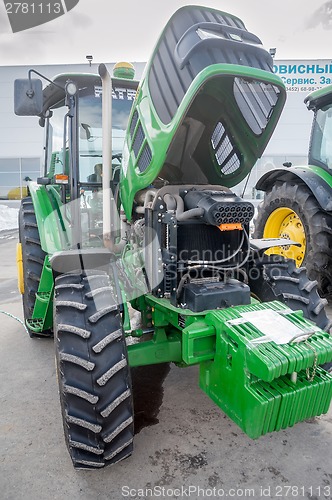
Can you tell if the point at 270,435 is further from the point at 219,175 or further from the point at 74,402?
the point at 219,175

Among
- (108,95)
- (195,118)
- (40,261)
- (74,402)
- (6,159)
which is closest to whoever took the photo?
(74,402)

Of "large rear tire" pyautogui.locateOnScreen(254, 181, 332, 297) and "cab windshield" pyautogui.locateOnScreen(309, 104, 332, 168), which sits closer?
"large rear tire" pyautogui.locateOnScreen(254, 181, 332, 297)

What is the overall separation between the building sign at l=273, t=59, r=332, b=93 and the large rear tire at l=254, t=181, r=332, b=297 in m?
13.5

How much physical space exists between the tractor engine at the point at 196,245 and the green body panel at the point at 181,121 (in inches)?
8.6

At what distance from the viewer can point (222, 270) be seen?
258cm

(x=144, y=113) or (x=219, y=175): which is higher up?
(x=144, y=113)

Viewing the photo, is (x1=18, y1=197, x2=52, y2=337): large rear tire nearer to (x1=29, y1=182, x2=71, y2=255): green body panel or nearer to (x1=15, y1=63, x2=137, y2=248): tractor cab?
(x1=29, y1=182, x2=71, y2=255): green body panel

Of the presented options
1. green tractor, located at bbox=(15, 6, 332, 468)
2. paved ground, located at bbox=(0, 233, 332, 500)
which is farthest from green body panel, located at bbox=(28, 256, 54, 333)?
paved ground, located at bbox=(0, 233, 332, 500)

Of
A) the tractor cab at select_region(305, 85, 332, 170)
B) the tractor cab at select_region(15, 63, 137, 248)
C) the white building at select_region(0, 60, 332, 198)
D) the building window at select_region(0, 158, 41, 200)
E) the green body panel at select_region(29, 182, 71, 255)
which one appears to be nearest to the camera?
the tractor cab at select_region(15, 63, 137, 248)

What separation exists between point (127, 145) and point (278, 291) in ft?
4.58

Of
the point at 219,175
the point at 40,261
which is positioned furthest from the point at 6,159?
the point at 219,175

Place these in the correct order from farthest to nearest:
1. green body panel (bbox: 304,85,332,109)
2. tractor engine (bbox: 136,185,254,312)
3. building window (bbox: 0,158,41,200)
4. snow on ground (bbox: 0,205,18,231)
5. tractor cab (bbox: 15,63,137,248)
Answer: building window (bbox: 0,158,41,200) < snow on ground (bbox: 0,205,18,231) < green body panel (bbox: 304,85,332,109) < tractor cab (bbox: 15,63,137,248) < tractor engine (bbox: 136,185,254,312)

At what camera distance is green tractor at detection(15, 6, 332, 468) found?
6.70ft

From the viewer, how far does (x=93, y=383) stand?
6.75 feet
